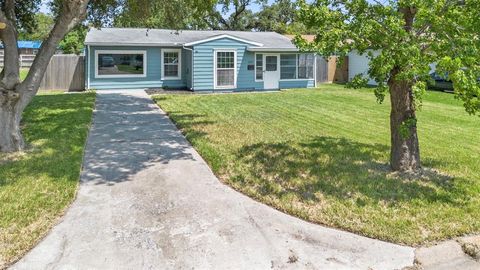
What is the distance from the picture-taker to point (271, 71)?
19906mm

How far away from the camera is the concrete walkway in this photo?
3438 millimetres

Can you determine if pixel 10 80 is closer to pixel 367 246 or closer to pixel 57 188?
pixel 57 188

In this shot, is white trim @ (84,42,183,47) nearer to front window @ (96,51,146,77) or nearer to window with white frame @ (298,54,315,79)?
front window @ (96,51,146,77)

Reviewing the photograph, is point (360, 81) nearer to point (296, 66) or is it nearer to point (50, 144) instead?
point (50, 144)

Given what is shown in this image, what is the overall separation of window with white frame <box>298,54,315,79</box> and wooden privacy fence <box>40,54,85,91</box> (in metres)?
10.8

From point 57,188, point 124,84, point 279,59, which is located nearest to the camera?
point 57,188

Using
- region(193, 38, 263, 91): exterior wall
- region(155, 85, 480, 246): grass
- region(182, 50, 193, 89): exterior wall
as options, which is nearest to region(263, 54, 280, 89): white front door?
region(193, 38, 263, 91): exterior wall

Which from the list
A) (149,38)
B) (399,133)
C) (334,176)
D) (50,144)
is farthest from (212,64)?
(399,133)

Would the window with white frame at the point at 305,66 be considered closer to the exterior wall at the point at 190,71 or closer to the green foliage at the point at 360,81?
the exterior wall at the point at 190,71

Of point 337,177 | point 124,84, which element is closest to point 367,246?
point 337,177

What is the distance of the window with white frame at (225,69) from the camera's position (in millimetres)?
18328

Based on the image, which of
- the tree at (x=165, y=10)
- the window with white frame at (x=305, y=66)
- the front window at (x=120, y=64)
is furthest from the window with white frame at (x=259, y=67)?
the tree at (x=165, y=10)

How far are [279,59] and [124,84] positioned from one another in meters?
7.74

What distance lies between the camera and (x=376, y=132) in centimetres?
889
